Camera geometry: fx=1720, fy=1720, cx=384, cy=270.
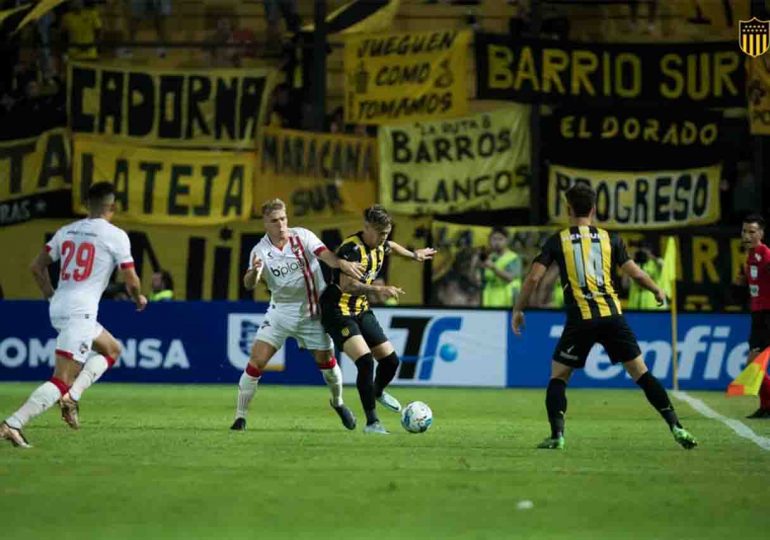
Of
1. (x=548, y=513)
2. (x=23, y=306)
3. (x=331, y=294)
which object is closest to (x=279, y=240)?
(x=331, y=294)

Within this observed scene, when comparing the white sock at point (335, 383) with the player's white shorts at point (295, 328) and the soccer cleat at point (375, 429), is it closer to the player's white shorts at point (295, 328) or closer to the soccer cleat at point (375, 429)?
the player's white shorts at point (295, 328)

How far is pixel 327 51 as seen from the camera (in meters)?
24.7

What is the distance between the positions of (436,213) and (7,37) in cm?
705

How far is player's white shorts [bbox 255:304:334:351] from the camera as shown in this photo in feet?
49.2

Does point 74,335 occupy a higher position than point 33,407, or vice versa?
point 74,335

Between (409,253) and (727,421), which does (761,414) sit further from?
(409,253)

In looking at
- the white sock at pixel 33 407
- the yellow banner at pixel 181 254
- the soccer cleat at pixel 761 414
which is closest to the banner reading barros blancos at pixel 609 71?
the yellow banner at pixel 181 254

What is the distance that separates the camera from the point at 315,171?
2538 cm

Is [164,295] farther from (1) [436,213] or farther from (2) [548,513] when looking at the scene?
(2) [548,513]

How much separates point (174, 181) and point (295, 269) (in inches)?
425

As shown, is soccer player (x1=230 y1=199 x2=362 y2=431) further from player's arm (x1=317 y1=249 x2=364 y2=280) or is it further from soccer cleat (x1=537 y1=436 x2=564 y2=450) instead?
soccer cleat (x1=537 y1=436 x2=564 y2=450)

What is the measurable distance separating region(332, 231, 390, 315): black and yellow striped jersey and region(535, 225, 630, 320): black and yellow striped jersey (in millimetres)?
2261

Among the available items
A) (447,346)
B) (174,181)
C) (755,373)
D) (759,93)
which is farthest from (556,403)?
(174,181)

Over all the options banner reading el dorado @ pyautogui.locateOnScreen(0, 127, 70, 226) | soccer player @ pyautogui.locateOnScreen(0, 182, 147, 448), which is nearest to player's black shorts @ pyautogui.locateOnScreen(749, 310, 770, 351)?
soccer player @ pyautogui.locateOnScreen(0, 182, 147, 448)
